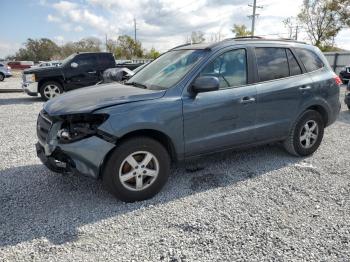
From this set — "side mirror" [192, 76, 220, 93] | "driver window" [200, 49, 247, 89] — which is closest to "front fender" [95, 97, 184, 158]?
"side mirror" [192, 76, 220, 93]

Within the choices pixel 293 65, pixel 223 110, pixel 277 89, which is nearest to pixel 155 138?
pixel 223 110

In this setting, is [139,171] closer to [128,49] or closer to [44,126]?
[44,126]

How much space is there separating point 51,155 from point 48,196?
63cm

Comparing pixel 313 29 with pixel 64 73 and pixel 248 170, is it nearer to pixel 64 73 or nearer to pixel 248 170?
pixel 64 73

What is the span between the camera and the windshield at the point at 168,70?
3.75 meters

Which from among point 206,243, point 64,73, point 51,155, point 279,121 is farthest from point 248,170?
point 64,73

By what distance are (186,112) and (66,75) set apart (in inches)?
335

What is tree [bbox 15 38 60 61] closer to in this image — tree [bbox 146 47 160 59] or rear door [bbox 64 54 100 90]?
tree [bbox 146 47 160 59]

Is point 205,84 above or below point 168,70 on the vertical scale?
below

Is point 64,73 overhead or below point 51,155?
overhead

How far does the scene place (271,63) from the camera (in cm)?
436

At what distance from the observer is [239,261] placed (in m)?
2.49

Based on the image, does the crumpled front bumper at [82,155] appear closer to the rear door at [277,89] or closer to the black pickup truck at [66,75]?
the rear door at [277,89]

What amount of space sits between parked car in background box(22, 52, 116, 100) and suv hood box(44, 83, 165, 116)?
7.63m
